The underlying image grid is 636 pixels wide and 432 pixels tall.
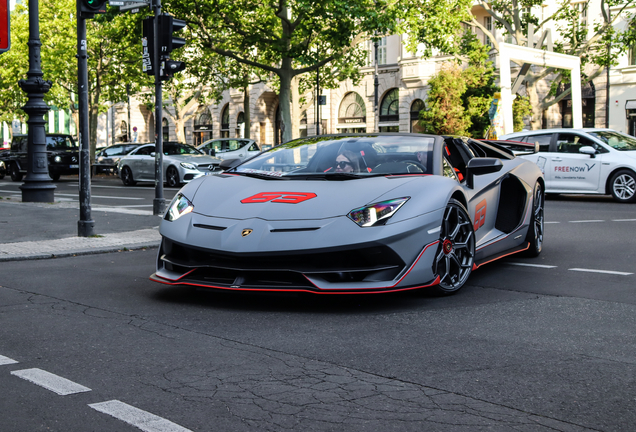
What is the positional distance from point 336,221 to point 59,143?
28049 millimetres

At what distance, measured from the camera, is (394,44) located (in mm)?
47312

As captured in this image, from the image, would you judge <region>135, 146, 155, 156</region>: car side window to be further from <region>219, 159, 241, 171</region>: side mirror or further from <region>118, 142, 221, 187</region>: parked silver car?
<region>219, 159, 241, 171</region>: side mirror

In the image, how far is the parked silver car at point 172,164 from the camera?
2367 centimetres

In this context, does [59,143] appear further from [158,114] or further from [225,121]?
[225,121]

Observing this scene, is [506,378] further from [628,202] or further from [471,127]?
[471,127]

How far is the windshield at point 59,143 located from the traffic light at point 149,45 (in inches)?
738

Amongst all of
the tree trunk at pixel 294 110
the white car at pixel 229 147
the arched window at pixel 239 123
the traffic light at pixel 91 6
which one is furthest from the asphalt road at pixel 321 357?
the arched window at pixel 239 123

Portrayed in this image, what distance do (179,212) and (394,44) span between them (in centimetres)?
4289

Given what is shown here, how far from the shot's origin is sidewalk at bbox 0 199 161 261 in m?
8.91

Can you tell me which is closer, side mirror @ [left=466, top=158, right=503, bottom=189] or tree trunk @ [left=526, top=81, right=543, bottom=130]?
side mirror @ [left=466, top=158, right=503, bottom=189]

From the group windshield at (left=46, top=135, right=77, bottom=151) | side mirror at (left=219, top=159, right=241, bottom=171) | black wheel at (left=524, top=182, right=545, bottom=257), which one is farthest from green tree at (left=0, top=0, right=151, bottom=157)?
side mirror at (left=219, top=159, right=241, bottom=171)

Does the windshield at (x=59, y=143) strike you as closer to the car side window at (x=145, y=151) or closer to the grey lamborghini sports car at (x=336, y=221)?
the car side window at (x=145, y=151)

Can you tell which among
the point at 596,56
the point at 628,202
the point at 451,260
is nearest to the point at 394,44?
the point at 596,56

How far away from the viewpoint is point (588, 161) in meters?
16.8
